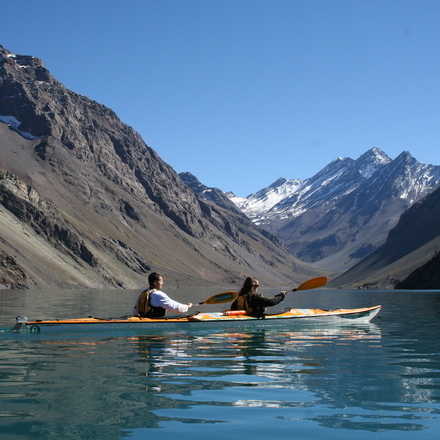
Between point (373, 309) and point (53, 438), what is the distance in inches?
901

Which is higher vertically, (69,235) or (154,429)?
(69,235)

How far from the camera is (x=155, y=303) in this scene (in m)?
21.3

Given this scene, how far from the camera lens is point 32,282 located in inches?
4830

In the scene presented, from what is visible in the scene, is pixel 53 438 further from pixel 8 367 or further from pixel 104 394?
pixel 8 367

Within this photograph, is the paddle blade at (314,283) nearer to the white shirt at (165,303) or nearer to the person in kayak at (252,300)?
the person in kayak at (252,300)

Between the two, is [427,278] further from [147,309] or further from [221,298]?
[147,309]

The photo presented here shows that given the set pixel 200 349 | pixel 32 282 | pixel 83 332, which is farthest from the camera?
pixel 32 282

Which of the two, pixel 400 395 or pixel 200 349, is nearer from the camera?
pixel 400 395

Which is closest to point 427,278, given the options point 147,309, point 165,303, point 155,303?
point 147,309

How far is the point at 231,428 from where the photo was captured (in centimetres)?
914

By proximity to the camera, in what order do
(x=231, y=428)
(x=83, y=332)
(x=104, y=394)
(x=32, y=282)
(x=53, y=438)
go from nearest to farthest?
(x=53, y=438) → (x=231, y=428) → (x=104, y=394) → (x=83, y=332) → (x=32, y=282)

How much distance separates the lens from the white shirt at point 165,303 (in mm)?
20391

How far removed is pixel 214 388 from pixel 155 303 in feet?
30.7

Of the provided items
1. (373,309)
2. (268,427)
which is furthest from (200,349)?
(373,309)
